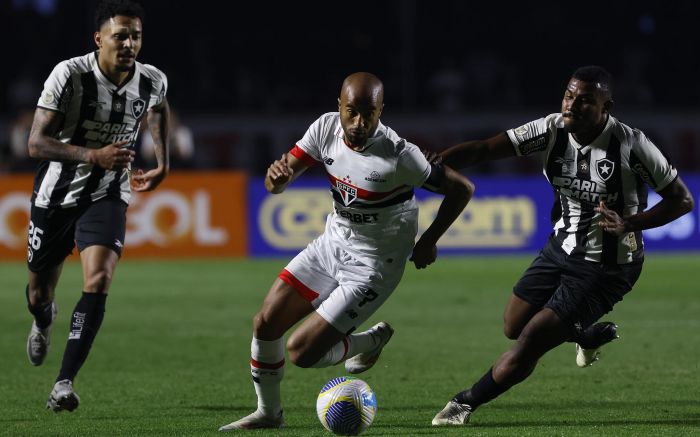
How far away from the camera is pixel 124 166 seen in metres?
6.84

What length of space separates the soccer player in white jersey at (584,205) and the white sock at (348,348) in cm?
69

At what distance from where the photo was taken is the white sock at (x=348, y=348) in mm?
7125

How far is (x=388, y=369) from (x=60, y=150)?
3.48 metres

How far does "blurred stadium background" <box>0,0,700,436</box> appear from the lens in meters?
7.99

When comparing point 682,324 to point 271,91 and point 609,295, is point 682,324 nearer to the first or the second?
point 609,295

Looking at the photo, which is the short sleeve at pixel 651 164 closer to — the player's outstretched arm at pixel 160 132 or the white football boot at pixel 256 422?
the white football boot at pixel 256 422

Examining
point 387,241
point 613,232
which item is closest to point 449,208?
point 387,241

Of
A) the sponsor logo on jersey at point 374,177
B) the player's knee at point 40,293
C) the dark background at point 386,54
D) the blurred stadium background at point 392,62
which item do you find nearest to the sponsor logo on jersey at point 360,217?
the sponsor logo on jersey at point 374,177

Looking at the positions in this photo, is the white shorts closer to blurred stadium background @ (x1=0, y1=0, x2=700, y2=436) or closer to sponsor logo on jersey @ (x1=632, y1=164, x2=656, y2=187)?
blurred stadium background @ (x1=0, y1=0, x2=700, y2=436)

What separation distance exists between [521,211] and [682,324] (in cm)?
804

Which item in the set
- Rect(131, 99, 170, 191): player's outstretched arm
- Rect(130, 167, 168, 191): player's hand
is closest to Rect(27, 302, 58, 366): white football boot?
Rect(130, 167, 168, 191): player's hand

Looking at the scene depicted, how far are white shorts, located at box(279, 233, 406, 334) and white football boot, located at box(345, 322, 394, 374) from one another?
0.56 metres

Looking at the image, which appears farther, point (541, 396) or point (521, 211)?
point (521, 211)

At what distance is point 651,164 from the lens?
6809mm
